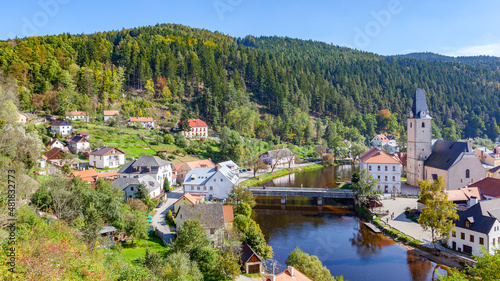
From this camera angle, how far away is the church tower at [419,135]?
48781 mm

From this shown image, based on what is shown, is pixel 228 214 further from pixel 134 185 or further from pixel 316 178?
pixel 316 178

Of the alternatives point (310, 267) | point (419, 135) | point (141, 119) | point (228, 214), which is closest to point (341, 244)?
point (310, 267)

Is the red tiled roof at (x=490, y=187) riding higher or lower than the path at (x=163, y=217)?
higher

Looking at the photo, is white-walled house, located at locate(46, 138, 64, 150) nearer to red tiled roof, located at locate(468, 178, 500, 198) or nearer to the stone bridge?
the stone bridge

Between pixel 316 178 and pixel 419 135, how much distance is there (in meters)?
18.1

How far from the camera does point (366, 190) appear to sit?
3872 centimetres

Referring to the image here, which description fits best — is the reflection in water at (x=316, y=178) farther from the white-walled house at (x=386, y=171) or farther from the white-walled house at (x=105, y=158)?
the white-walled house at (x=105, y=158)

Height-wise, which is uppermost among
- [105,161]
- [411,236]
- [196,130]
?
[196,130]

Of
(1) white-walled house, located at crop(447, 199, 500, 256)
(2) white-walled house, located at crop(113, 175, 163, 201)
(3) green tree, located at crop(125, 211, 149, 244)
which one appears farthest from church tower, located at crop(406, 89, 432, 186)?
(3) green tree, located at crop(125, 211, 149, 244)

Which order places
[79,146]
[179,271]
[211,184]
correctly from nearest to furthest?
[179,271], [211,184], [79,146]

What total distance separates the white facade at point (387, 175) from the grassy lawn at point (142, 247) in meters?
31.9

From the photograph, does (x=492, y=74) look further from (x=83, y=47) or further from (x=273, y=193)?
(x=83, y=47)

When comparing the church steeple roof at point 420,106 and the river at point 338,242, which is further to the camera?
the church steeple roof at point 420,106

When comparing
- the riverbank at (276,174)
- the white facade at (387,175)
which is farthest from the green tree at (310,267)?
the riverbank at (276,174)
